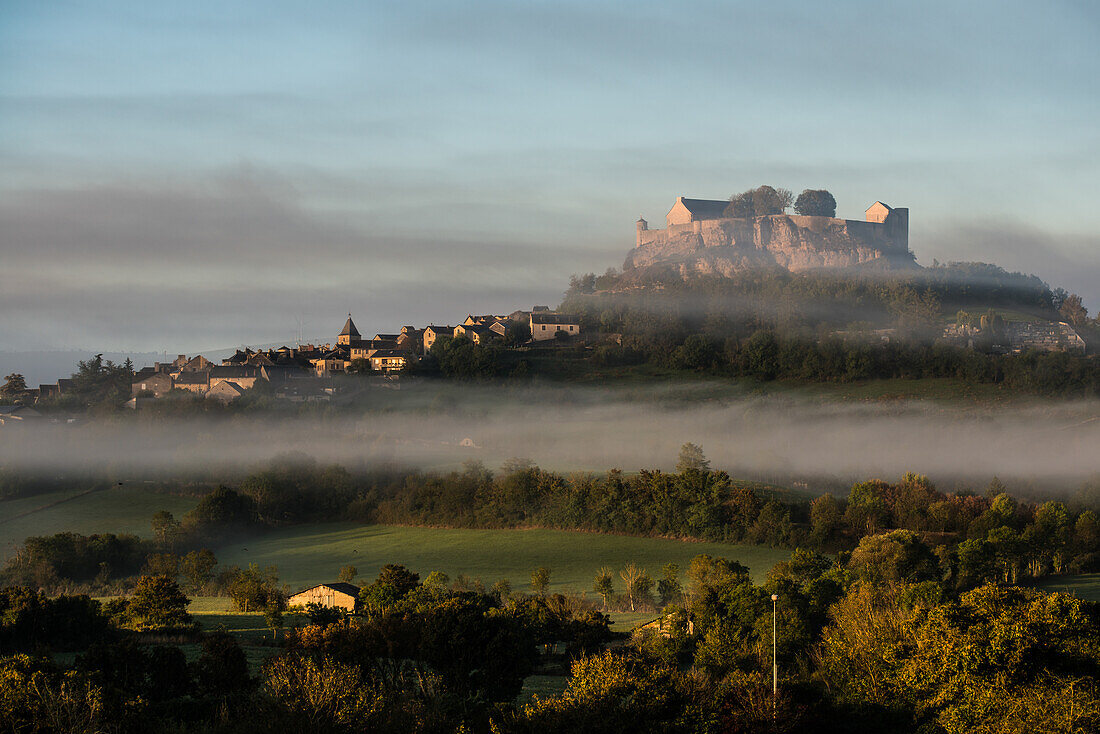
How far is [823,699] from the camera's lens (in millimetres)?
26250

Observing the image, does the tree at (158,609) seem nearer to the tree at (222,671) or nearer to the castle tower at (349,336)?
the tree at (222,671)

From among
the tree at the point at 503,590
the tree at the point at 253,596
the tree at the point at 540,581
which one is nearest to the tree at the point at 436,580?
the tree at the point at 503,590

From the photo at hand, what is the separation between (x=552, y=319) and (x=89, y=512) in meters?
66.7

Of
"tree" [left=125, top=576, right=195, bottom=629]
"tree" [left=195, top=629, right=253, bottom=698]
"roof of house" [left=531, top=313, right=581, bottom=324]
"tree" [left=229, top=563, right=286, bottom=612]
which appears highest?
"roof of house" [left=531, top=313, right=581, bottom=324]

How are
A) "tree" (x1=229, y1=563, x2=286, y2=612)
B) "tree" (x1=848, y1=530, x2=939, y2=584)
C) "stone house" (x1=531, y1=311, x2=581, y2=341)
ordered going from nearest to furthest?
"tree" (x1=229, y1=563, x2=286, y2=612), "tree" (x1=848, y1=530, x2=939, y2=584), "stone house" (x1=531, y1=311, x2=581, y2=341)

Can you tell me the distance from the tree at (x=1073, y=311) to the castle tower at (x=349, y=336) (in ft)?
297

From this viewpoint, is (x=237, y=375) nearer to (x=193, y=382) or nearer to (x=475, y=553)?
(x=193, y=382)

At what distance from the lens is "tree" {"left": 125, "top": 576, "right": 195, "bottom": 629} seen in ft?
123

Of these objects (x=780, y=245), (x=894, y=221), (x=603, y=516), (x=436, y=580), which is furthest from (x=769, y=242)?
(x=436, y=580)

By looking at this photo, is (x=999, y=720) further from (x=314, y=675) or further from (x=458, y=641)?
(x=314, y=675)

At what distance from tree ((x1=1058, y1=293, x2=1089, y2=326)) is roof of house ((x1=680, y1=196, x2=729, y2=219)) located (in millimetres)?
50603

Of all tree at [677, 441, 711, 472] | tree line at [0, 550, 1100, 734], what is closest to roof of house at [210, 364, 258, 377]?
tree at [677, 441, 711, 472]

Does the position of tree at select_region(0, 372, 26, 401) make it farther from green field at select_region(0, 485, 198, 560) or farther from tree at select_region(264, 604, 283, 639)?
tree at select_region(264, 604, 283, 639)

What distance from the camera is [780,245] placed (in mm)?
154500
